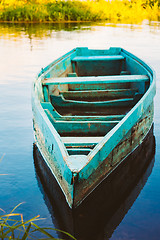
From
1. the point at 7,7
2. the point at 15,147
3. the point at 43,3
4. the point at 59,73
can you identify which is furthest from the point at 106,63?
the point at 43,3

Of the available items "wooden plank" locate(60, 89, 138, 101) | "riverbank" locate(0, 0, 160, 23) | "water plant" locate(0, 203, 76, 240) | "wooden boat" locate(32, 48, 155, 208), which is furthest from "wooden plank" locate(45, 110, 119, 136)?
"riverbank" locate(0, 0, 160, 23)

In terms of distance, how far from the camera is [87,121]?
4707 mm

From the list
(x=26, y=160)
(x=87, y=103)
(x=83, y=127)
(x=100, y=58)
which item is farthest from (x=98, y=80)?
(x=100, y=58)

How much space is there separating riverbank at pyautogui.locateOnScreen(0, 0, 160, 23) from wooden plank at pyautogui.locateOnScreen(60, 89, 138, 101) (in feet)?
78.9

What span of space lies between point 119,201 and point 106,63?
500 cm

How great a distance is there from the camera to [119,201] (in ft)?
12.7

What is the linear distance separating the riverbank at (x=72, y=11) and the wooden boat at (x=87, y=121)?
22.5 metres

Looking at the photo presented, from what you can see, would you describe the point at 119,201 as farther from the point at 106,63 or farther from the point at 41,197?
the point at 106,63

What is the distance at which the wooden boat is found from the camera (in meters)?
3.29

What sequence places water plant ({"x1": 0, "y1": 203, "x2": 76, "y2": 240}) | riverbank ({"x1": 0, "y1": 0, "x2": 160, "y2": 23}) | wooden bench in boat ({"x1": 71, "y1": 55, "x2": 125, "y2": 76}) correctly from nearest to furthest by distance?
1. water plant ({"x1": 0, "y1": 203, "x2": 76, "y2": 240})
2. wooden bench in boat ({"x1": 71, "y1": 55, "x2": 125, "y2": 76})
3. riverbank ({"x1": 0, "y1": 0, "x2": 160, "y2": 23})

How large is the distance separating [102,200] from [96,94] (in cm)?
299

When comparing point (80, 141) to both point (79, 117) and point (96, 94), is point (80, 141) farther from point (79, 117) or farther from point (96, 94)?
point (96, 94)

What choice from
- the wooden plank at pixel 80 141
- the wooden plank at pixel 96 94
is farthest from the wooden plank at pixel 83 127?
the wooden plank at pixel 96 94

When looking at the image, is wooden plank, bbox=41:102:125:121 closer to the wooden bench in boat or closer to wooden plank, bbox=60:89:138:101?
wooden plank, bbox=60:89:138:101
